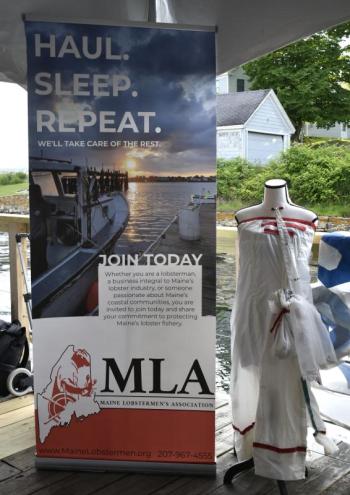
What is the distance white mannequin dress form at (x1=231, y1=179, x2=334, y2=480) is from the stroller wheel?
1534 mm

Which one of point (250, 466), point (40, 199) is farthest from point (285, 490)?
point (40, 199)

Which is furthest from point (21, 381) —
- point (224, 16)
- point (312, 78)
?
point (312, 78)

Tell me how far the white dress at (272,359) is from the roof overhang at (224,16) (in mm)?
862

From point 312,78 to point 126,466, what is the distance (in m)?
4.00

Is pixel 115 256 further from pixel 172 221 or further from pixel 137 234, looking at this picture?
pixel 172 221

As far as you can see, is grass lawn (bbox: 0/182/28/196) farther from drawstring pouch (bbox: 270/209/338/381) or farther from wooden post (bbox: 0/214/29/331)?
drawstring pouch (bbox: 270/209/338/381)

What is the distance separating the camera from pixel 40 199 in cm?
212

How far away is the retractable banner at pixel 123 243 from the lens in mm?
2090

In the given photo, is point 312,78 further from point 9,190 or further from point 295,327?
point 295,327

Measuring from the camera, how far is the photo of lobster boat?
212 cm

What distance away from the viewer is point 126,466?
224 cm

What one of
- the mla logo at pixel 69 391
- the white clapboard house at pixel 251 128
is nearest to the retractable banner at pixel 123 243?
the mla logo at pixel 69 391

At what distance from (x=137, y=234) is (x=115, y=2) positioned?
994 millimetres

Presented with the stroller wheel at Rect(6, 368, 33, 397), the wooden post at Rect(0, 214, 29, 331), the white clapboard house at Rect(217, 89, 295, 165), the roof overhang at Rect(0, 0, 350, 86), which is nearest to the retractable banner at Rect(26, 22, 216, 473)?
the roof overhang at Rect(0, 0, 350, 86)
